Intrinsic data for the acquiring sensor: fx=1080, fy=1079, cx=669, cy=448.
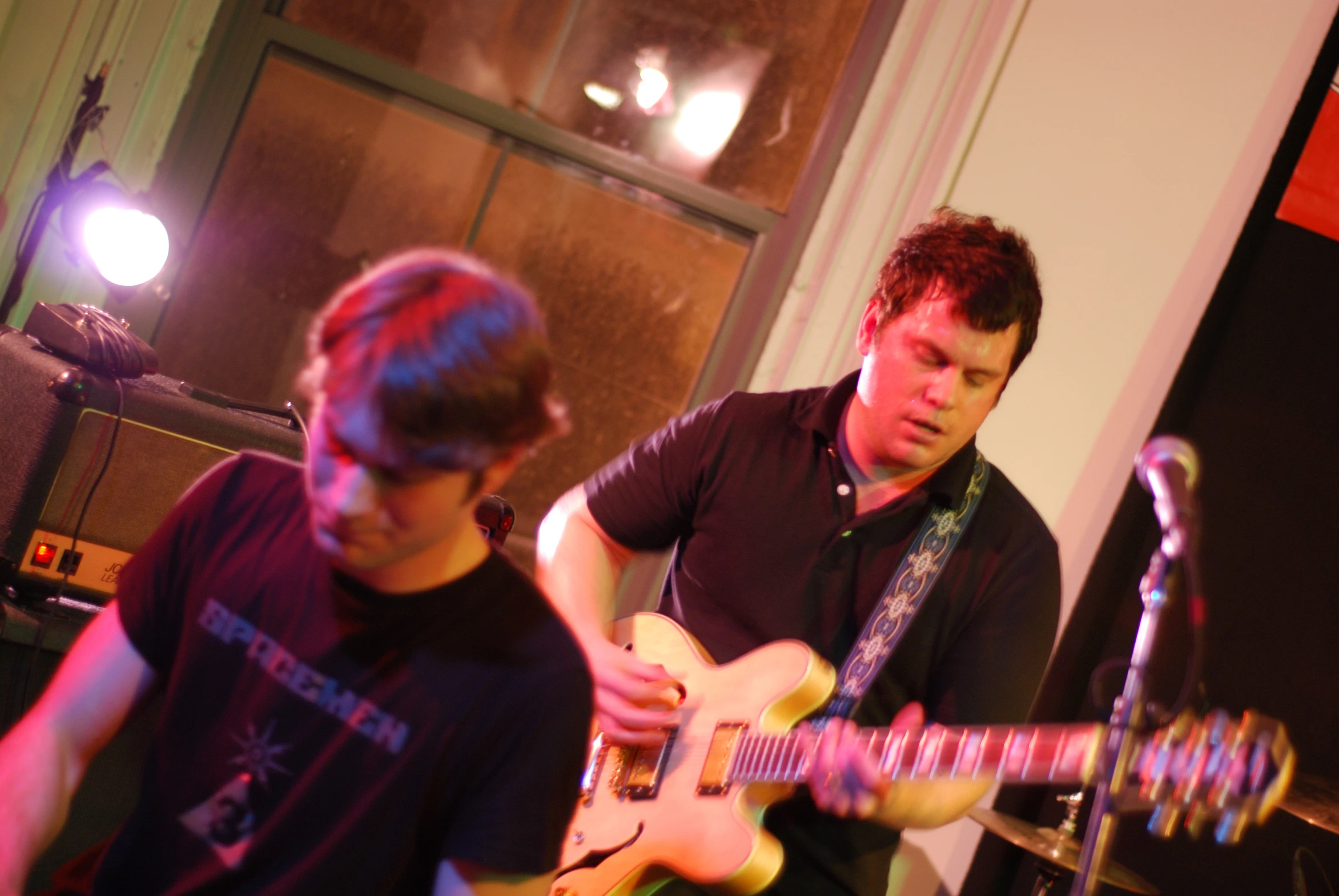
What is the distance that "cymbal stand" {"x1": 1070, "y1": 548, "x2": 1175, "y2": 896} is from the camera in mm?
1400

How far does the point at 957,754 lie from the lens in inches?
71.6

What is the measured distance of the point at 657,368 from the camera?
3531 millimetres

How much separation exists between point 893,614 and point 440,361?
3.92ft

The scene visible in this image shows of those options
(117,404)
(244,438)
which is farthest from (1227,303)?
(117,404)

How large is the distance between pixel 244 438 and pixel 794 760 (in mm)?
1514

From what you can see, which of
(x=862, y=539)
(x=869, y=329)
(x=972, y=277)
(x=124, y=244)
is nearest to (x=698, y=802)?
(x=862, y=539)

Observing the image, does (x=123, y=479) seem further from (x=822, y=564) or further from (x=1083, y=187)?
(x=1083, y=187)

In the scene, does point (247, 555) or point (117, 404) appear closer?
point (247, 555)

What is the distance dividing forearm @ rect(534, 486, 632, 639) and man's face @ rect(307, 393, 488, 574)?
3.42 ft

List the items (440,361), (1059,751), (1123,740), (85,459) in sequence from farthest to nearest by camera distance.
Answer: (85,459)
(1059,751)
(1123,740)
(440,361)

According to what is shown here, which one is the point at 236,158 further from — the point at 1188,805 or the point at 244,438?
the point at 1188,805

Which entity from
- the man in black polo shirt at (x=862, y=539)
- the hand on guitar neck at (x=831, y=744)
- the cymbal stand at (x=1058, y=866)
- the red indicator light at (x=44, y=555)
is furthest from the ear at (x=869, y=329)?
the red indicator light at (x=44, y=555)

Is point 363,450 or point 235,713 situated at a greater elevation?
point 363,450

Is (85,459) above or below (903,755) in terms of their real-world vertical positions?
below
